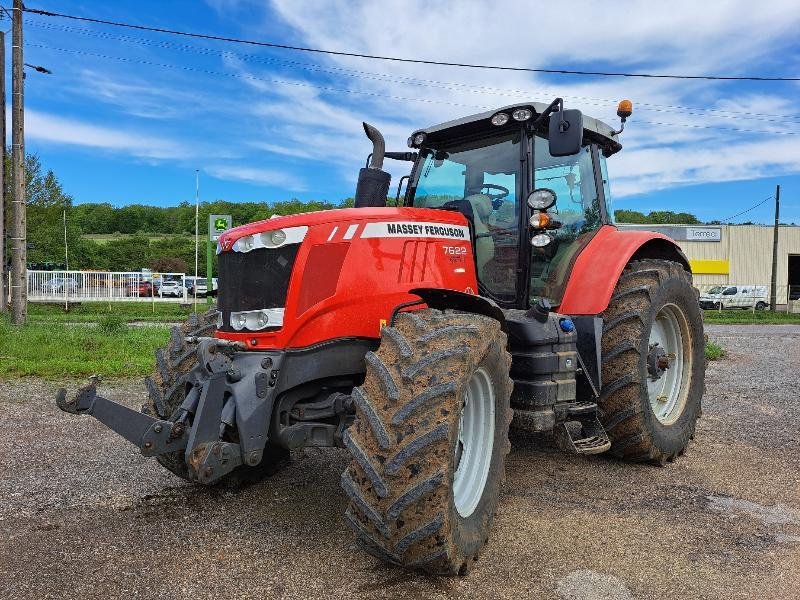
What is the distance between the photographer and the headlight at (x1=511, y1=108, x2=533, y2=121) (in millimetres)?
4359

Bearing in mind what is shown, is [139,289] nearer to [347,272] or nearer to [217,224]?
[217,224]

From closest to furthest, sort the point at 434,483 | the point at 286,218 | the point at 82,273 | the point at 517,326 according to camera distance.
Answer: the point at 434,483 → the point at 286,218 → the point at 517,326 → the point at 82,273

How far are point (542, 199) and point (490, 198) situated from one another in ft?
1.82

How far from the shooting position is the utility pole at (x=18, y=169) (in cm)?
1354

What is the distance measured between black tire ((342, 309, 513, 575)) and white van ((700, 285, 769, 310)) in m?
39.0

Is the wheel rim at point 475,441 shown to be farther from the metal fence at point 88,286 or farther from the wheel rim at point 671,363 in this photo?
the metal fence at point 88,286

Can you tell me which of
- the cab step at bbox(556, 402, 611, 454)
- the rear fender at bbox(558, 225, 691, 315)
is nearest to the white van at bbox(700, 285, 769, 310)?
the rear fender at bbox(558, 225, 691, 315)

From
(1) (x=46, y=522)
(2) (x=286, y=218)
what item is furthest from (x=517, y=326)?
(1) (x=46, y=522)

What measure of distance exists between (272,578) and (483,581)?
96 centimetres

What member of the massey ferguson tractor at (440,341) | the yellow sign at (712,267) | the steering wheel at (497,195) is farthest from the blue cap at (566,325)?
the yellow sign at (712,267)

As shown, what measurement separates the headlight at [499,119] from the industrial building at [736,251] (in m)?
42.8

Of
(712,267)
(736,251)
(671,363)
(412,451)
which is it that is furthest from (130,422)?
(736,251)

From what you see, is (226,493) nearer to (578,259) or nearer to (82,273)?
(578,259)

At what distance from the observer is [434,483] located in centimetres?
274
